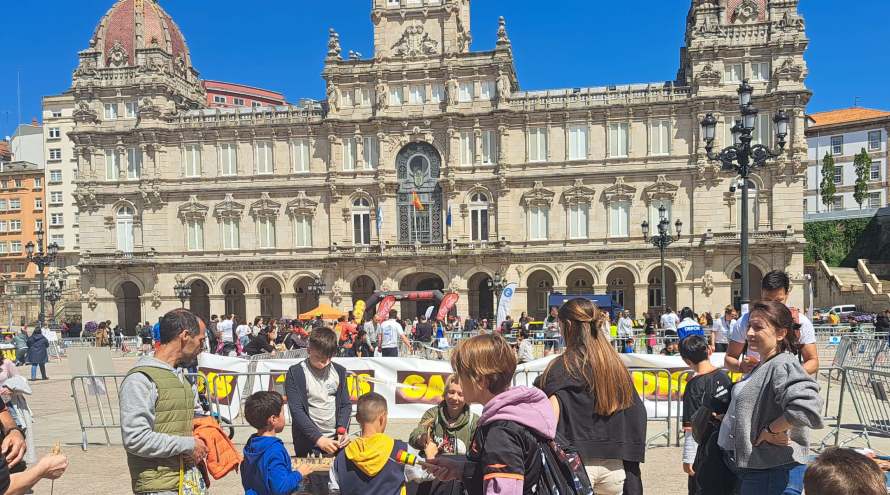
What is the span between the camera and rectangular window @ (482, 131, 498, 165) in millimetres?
41156

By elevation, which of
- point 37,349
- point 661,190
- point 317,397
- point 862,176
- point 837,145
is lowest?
point 37,349

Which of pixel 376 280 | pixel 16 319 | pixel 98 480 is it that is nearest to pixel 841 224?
pixel 376 280

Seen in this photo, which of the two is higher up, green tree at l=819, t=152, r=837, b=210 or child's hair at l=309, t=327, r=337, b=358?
green tree at l=819, t=152, r=837, b=210

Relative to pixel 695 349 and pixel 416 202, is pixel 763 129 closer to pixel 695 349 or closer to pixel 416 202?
pixel 416 202

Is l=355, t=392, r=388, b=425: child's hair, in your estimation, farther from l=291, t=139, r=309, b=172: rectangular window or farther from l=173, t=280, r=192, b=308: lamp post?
l=291, t=139, r=309, b=172: rectangular window

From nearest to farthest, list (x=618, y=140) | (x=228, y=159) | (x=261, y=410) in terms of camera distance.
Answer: (x=261, y=410) < (x=618, y=140) < (x=228, y=159)

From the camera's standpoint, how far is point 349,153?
139 ft

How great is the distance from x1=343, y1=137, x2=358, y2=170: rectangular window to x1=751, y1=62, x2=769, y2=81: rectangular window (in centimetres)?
2224

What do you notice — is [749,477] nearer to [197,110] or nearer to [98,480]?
[98,480]

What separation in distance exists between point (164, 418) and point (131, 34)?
48390 mm

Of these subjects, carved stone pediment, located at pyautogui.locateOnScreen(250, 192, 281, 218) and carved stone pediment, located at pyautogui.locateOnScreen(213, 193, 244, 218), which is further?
carved stone pediment, located at pyautogui.locateOnScreen(213, 193, 244, 218)

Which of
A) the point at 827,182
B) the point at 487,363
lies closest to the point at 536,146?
the point at 827,182

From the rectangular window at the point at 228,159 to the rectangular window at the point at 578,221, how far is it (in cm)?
2017

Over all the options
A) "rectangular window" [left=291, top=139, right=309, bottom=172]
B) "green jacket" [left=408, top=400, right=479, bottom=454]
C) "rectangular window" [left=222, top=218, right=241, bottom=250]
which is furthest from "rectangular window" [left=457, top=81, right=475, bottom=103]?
"green jacket" [left=408, top=400, right=479, bottom=454]
